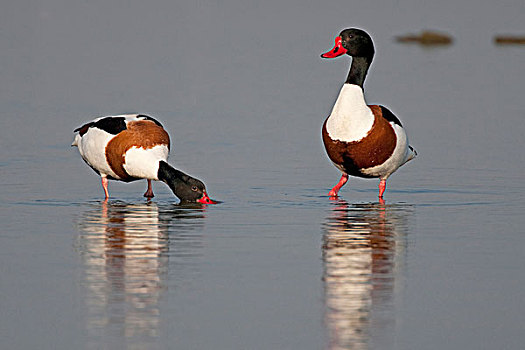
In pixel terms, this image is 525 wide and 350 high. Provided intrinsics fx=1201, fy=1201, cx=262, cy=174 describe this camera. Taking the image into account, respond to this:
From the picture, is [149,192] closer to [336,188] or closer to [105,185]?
[105,185]

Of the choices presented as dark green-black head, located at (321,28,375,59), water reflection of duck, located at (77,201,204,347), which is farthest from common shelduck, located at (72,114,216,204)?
dark green-black head, located at (321,28,375,59)

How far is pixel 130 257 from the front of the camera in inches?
382

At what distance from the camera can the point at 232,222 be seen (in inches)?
452

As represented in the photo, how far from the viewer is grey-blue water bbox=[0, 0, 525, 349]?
787 centimetres

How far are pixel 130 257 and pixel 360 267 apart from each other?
1.86 m

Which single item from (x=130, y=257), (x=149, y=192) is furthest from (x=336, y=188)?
(x=130, y=257)

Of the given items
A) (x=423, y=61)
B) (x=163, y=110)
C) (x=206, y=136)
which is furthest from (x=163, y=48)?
(x=206, y=136)

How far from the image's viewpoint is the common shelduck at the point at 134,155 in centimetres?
1266

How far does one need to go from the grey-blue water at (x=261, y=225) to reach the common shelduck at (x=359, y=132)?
1.38ft

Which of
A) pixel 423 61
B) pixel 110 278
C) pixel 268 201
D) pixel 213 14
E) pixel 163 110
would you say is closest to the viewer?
pixel 110 278

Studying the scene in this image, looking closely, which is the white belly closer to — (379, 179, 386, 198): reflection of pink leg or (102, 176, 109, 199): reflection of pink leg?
(102, 176, 109, 199): reflection of pink leg

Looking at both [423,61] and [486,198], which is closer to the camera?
[486,198]

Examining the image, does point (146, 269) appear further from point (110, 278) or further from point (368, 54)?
point (368, 54)

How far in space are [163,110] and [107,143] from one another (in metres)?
7.87
